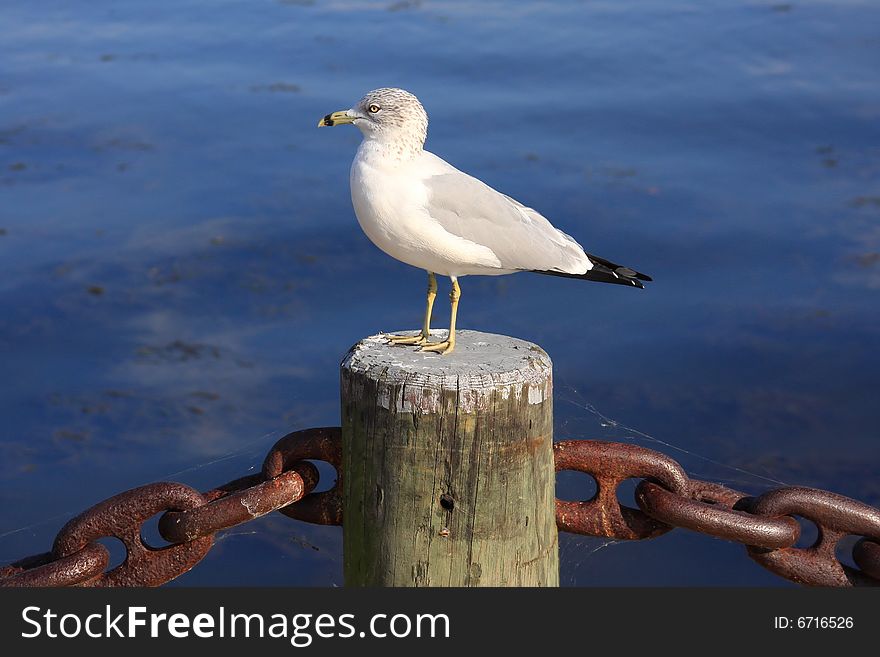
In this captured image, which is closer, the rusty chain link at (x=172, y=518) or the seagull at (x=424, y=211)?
the rusty chain link at (x=172, y=518)

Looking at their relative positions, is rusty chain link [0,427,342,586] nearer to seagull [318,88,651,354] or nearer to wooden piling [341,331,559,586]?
wooden piling [341,331,559,586]

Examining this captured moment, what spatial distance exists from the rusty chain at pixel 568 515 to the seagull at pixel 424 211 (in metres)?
0.37

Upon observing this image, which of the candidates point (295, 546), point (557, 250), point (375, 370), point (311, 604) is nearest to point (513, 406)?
point (375, 370)

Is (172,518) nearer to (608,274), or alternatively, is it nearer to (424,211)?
(424,211)

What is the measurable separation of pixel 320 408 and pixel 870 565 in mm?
2626

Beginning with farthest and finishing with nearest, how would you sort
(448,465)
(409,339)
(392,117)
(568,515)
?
(392,117) → (409,339) → (568,515) → (448,465)

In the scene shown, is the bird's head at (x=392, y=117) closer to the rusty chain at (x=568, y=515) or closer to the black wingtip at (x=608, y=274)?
the black wingtip at (x=608, y=274)

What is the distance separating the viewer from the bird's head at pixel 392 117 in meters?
2.64

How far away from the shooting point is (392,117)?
2.64m

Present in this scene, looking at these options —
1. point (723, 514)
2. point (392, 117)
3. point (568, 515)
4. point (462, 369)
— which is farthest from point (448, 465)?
point (392, 117)

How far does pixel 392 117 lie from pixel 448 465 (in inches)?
35.1

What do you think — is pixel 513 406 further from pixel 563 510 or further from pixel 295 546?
pixel 295 546

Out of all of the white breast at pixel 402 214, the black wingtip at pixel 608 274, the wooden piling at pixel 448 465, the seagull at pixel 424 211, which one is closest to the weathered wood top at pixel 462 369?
the wooden piling at pixel 448 465

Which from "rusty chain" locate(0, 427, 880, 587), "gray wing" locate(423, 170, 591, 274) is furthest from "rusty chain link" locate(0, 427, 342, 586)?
"gray wing" locate(423, 170, 591, 274)
